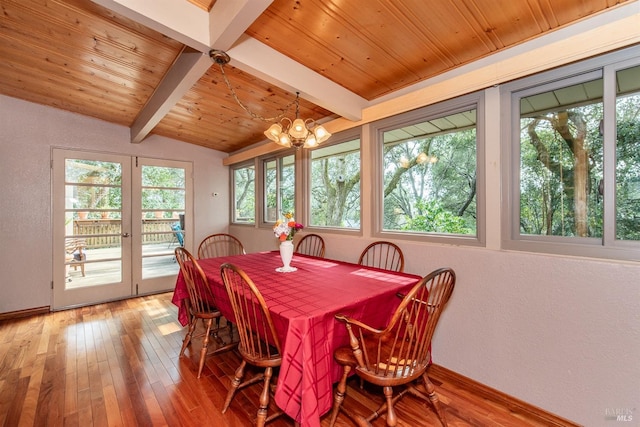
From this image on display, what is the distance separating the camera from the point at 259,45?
203 centimetres

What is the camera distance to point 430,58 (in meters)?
2.04

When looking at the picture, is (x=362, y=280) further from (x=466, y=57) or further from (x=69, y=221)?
(x=69, y=221)

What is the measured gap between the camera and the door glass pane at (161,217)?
4242 millimetres

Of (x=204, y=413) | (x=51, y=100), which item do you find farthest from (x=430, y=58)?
(x=51, y=100)

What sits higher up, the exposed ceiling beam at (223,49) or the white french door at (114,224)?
the exposed ceiling beam at (223,49)

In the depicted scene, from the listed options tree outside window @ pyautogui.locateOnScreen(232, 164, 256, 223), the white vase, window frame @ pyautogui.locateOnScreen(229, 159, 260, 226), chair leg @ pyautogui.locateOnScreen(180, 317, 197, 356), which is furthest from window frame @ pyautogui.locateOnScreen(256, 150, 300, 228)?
chair leg @ pyautogui.locateOnScreen(180, 317, 197, 356)

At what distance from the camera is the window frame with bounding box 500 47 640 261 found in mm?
1543

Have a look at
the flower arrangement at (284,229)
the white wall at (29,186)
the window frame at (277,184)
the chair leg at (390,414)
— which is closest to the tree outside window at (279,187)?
the window frame at (277,184)

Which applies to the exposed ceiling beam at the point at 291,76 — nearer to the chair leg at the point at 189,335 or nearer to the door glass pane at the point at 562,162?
the door glass pane at the point at 562,162

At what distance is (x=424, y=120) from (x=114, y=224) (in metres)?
4.24

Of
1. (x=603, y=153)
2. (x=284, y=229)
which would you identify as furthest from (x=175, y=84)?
(x=603, y=153)

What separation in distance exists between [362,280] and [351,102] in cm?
168

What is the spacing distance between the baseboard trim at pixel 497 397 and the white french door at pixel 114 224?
13.3 feet
